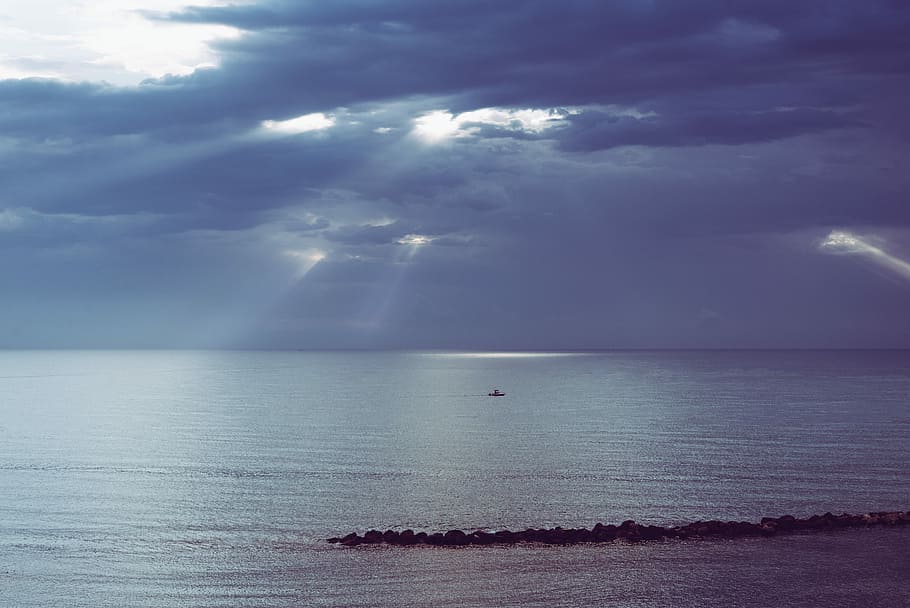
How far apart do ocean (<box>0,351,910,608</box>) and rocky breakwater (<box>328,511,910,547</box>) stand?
1.14 meters

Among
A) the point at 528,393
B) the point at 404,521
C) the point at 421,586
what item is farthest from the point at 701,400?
the point at 421,586

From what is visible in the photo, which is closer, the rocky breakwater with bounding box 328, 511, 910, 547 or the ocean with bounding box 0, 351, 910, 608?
the ocean with bounding box 0, 351, 910, 608

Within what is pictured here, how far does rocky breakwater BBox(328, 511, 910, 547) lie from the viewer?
4606 centimetres

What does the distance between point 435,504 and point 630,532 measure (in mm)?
14844

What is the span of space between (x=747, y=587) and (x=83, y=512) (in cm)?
4025

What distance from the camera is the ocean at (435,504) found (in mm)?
38938

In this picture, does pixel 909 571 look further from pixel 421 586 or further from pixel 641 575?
pixel 421 586

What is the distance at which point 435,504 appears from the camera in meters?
57.6

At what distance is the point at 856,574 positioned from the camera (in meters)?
40.1

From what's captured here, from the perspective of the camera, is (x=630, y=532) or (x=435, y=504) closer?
(x=630, y=532)

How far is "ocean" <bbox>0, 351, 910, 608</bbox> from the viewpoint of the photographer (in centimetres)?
3894

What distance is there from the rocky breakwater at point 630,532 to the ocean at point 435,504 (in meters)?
1.14

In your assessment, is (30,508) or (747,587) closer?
(747,587)

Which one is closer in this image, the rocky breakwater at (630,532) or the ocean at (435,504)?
the ocean at (435,504)
